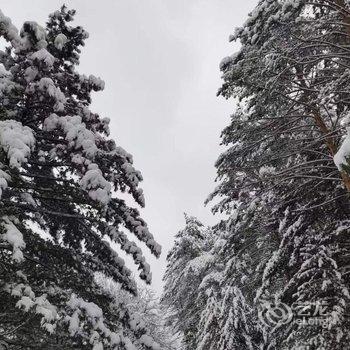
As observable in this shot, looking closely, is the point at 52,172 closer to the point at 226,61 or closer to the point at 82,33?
the point at 82,33

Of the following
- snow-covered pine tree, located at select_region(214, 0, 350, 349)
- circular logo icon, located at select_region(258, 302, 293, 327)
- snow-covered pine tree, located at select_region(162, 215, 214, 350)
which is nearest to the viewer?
snow-covered pine tree, located at select_region(214, 0, 350, 349)

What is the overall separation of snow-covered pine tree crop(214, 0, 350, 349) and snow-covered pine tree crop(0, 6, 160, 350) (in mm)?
2945

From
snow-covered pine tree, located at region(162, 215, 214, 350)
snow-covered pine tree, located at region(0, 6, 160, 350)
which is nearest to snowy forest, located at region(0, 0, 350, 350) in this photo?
snow-covered pine tree, located at region(0, 6, 160, 350)

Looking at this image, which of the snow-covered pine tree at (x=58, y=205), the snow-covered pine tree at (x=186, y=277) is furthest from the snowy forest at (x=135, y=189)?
the snow-covered pine tree at (x=186, y=277)

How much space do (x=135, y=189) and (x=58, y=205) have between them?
212cm

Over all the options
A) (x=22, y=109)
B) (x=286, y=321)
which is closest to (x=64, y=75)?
(x=22, y=109)

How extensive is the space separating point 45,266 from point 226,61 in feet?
19.4

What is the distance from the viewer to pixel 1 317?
684cm

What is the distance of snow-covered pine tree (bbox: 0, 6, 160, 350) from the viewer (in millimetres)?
6512

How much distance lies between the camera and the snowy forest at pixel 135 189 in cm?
693

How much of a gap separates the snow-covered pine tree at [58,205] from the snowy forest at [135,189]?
3 cm

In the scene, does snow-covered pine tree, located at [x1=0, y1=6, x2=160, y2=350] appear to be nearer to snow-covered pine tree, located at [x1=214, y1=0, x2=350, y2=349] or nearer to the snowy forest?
the snowy forest

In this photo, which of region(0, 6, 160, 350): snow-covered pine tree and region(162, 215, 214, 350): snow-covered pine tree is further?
region(162, 215, 214, 350): snow-covered pine tree

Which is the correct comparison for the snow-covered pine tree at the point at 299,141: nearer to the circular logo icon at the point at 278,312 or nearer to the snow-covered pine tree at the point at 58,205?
the circular logo icon at the point at 278,312
